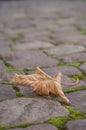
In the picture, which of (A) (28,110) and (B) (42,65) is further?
(B) (42,65)

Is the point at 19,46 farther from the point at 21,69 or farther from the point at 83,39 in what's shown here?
the point at 21,69

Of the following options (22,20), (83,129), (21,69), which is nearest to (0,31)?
(22,20)

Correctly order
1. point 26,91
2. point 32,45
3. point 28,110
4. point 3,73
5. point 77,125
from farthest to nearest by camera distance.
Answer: point 32,45, point 3,73, point 26,91, point 28,110, point 77,125

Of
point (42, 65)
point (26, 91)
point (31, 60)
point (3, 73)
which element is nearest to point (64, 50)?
point (31, 60)

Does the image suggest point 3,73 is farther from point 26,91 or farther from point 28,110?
point 28,110

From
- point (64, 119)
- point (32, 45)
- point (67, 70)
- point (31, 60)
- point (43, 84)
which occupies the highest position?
point (43, 84)

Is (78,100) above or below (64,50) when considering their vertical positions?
above

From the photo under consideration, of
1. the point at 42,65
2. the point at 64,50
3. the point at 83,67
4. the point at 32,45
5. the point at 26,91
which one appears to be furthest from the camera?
the point at 32,45

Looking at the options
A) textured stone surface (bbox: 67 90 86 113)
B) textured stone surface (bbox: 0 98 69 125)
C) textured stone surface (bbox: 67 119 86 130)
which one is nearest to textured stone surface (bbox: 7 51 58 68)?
textured stone surface (bbox: 67 90 86 113)
